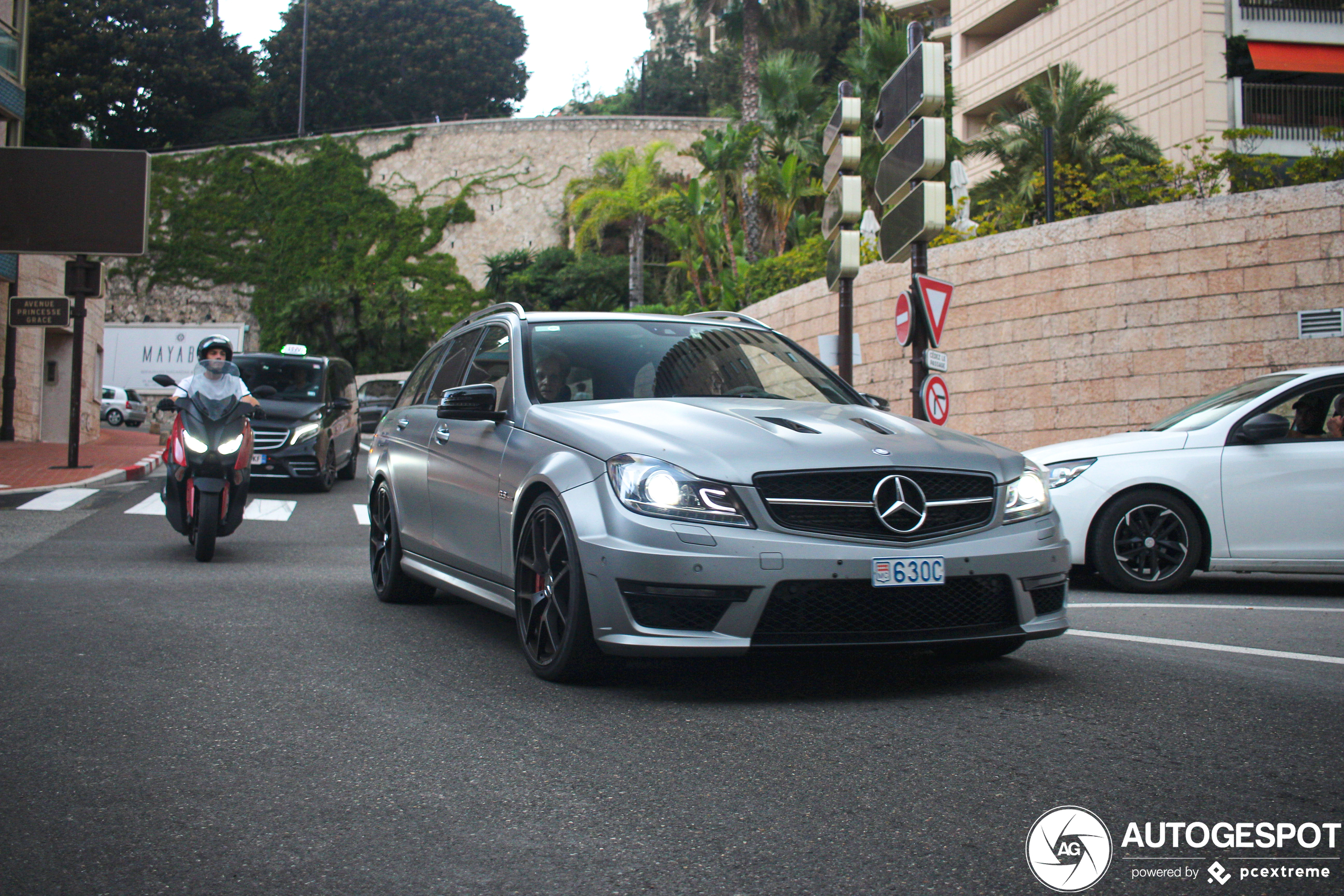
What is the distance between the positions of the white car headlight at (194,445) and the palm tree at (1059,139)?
17.7 meters

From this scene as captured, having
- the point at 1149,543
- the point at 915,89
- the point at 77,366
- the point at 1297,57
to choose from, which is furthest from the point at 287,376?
the point at 1297,57

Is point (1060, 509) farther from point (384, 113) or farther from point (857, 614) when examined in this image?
point (384, 113)

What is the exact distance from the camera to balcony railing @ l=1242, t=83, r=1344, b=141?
3069cm

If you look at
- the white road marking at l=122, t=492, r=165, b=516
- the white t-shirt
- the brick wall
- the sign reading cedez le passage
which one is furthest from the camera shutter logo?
the sign reading cedez le passage

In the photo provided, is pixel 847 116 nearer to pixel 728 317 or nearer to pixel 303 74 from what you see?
pixel 728 317

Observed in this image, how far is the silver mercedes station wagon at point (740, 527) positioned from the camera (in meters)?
4.34

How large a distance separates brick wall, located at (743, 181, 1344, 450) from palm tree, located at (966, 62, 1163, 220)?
6.49m

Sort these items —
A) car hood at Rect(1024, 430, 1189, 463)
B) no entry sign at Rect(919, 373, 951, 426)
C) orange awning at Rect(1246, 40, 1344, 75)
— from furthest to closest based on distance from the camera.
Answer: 1. orange awning at Rect(1246, 40, 1344, 75)
2. no entry sign at Rect(919, 373, 951, 426)
3. car hood at Rect(1024, 430, 1189, 463)

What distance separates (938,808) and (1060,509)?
18.1ft

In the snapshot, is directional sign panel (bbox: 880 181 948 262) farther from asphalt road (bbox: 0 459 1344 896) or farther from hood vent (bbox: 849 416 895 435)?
hood vent (bbox: 849 416 895 435)

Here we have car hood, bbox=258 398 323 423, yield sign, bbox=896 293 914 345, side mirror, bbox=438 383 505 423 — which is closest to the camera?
side mirror, bbox=438 383 505 423

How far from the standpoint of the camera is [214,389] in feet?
32.5

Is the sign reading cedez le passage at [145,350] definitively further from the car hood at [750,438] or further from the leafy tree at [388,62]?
the car hood at [750,438]

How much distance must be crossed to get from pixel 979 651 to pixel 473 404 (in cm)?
241
